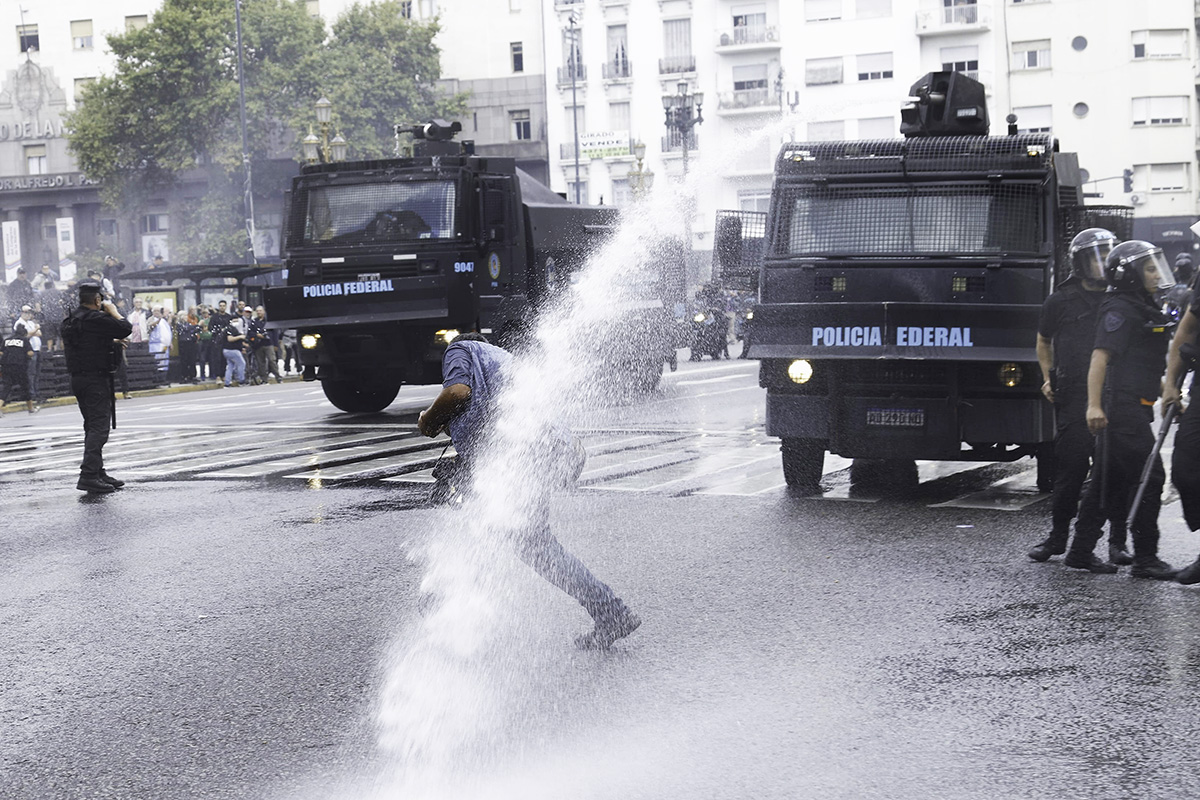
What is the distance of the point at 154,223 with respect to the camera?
71500 mm

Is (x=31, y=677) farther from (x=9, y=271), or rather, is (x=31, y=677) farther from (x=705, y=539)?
(x=9, y=271)

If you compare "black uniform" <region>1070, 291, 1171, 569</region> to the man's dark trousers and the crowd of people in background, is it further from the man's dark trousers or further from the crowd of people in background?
the crowd of people in background

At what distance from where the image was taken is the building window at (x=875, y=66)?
65688 mm

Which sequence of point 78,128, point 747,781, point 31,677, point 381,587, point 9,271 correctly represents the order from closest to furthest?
point 747,781 → point 31,677 → point 381,587 → point 78,128 → point 9,271

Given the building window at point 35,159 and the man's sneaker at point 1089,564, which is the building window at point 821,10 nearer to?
the building window at point 35,159

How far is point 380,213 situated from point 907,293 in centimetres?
1016

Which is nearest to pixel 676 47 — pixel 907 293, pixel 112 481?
pixel 112 481

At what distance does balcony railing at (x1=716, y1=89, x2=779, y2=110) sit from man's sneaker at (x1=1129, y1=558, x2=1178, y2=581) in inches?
2423

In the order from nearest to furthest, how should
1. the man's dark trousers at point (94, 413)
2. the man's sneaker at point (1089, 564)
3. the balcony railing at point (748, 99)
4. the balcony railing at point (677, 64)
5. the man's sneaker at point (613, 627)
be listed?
the man's sneaker at point (613, 627)
the man's sneaker at point (1089, 564)
the man's dark trousers at point (94, 413)
the balcony railing at point (748, 99)
the balcony railing at point (677, 64)

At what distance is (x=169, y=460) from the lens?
49.6ft

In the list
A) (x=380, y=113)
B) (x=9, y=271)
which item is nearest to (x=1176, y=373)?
(x=380, y=113)

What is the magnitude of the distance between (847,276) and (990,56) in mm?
57951

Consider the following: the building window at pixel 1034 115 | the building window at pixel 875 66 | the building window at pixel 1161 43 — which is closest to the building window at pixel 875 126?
the building window at pixel 875 66

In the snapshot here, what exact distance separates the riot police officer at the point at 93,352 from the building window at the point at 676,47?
5844 cm
